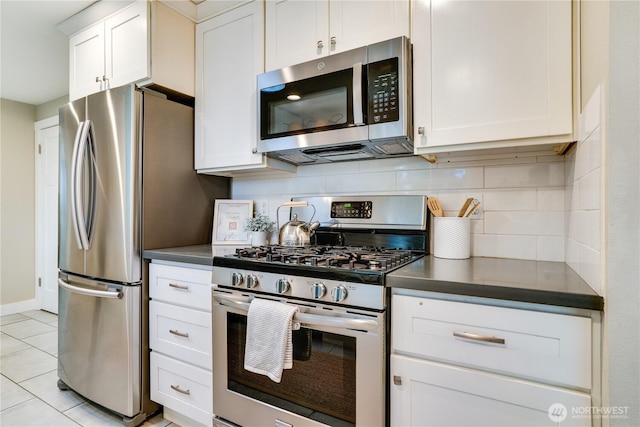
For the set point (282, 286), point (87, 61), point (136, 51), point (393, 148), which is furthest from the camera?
point (87, 61)

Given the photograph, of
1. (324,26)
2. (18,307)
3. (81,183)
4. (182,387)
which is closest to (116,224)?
→ (81,183)

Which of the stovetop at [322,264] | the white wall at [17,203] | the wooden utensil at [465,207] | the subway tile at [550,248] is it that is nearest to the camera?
the stovetop at [322,264]

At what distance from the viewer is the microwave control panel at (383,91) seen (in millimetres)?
1439

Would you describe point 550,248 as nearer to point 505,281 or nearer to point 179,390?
point 505,281

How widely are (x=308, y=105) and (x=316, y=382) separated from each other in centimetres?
129

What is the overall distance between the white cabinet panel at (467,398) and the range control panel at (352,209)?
86 cm

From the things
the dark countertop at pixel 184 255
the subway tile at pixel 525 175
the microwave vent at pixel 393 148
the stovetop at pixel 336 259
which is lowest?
the dark countertop at pixel 184 255

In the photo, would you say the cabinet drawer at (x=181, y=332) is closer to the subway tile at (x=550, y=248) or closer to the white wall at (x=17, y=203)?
the subway tile at (x=550, y=248)

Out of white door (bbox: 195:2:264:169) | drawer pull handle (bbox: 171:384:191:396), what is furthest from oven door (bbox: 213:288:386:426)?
white door (bbox: 195:2:264:169)

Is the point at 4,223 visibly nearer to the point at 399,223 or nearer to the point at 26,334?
the point at 26,334

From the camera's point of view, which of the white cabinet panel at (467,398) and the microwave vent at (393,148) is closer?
the white cabinet panel at (467,398)

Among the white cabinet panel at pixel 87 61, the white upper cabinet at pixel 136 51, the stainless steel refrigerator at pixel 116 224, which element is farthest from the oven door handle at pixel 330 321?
the white cabinet panel at pixel 87 61

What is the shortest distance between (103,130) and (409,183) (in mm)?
1787

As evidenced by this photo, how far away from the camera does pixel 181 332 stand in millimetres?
1690
